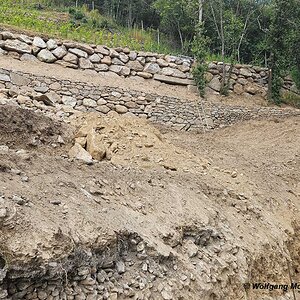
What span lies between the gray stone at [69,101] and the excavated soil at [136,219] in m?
1.89

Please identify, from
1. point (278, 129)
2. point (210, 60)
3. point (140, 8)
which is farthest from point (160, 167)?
point (140, 8)

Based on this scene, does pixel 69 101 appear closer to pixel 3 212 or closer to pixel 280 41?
pixel 3 212

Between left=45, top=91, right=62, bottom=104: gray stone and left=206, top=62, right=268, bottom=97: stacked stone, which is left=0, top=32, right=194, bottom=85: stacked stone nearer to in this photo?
left=206, top=62, right=268, bottom=97: stacked stone

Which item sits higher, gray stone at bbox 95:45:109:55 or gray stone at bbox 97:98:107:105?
gray stone at bbox 95:45:109:55

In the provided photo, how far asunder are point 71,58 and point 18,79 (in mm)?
2025

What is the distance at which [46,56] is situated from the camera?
10156 mm

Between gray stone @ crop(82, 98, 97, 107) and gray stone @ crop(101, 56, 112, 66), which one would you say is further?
gray stone @ crop(101, 56, 112, 66)

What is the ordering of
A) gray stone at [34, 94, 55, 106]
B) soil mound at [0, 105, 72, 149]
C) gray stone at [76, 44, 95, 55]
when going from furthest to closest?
1. gray stone at [76, 44, 95, 55]
2. gray stone at [34, 94, 55, 106]
3. soil mound at [0, 105, 72, 149]

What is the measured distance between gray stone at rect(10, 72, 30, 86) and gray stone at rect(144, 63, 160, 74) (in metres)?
3.62

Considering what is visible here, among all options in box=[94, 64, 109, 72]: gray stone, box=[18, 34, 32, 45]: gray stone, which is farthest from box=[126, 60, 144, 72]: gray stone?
box=[18, 34, 32, 45]: gray stone

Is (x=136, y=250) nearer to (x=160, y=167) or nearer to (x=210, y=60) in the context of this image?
(x=160, y=167)

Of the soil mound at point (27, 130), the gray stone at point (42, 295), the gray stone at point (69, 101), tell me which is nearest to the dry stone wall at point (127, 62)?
the gray stone at point (69, 101)

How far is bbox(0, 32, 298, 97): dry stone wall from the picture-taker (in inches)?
400

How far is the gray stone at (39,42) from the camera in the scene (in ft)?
33.6
